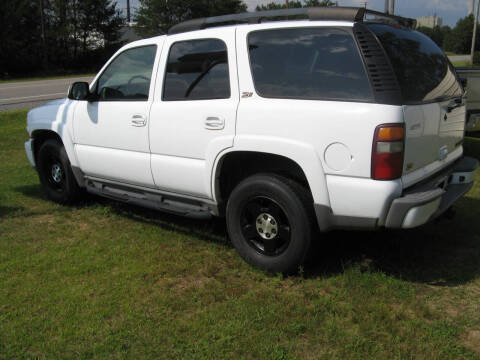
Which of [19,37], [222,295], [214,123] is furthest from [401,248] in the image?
[19,37]

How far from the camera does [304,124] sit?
356 cm

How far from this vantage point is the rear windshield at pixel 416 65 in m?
3.49

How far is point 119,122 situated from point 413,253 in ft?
9.99

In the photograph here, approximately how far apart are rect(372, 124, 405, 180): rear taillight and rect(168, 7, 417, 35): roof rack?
901 millimetres

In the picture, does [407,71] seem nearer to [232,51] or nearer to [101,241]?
[232,51]

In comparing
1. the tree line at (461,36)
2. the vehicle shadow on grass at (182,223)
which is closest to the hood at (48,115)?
the vehicle shadow on grass at (182,223)

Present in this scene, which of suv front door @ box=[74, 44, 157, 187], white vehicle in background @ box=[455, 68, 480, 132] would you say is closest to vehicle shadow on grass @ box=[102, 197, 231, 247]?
suv front door @ box=[74, 44, 157, 187]

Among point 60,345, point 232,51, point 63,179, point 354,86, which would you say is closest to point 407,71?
point 354,86

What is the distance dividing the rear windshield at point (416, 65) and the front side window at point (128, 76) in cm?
222

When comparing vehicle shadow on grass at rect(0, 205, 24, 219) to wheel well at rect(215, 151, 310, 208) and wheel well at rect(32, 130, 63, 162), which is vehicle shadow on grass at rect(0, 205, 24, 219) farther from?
wheel well at rect(215, 151, 310, 208)

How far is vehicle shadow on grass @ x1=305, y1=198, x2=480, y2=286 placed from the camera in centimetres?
399

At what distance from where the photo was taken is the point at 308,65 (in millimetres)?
3658

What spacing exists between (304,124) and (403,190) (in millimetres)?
837

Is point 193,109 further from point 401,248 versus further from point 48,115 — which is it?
point 48,115
